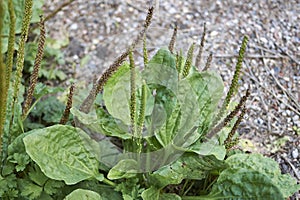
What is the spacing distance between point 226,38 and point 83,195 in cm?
141

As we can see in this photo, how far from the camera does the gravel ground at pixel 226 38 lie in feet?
8.29

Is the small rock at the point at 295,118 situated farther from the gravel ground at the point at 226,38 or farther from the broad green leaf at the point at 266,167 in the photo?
the broad green leaf at the point at 266,167

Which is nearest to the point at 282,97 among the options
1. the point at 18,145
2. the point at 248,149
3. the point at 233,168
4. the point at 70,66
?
the point at 248,149

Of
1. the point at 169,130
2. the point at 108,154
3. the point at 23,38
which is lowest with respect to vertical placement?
the point at 108,154

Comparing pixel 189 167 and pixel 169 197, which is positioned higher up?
pixel 189 167

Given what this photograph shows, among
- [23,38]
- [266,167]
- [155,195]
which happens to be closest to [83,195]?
[155,195]

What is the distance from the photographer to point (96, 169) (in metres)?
1.98

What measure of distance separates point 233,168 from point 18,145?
0.83 meters

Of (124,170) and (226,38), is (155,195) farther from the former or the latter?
(226,38)

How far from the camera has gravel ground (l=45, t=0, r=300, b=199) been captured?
2527 mm

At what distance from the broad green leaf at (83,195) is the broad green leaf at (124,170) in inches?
3.5

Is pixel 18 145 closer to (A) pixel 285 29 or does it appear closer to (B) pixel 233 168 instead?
(B) pixel 233 168

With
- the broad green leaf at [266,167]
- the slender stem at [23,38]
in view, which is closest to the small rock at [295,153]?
the broad green leaf at [266,167]

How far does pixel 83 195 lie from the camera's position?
1.80 meters
